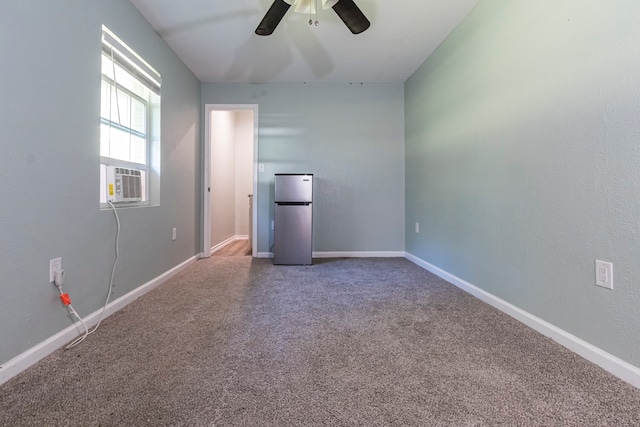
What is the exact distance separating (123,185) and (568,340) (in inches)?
106

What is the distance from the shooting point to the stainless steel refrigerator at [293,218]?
9.61 feet

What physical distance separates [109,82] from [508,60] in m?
2.53

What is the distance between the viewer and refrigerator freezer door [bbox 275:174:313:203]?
2.93 m

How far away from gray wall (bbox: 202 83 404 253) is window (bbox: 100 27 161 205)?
4.09 ft

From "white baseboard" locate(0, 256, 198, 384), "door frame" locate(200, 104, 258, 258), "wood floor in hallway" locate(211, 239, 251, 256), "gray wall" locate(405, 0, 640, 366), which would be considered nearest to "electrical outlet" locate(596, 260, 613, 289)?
"gray wall" locate(405, 0, 640, 366)

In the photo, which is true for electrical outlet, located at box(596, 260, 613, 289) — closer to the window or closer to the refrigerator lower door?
the refrigerator lower door

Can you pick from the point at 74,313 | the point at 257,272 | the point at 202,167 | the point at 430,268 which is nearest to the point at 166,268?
the point at 257,272

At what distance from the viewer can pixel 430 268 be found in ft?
8.65

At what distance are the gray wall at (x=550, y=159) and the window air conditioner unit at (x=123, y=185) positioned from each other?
249 centimetres

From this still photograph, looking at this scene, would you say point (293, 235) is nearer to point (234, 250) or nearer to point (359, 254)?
point (359, 254)

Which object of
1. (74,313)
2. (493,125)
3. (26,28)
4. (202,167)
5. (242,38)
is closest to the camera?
(26,28)

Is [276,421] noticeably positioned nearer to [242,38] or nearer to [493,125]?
[493,125]

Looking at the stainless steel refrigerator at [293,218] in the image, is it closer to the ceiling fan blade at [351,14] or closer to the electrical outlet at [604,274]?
the ceiling fan blade at [351,14]

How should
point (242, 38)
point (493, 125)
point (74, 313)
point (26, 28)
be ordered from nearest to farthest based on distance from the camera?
point (26, 28), point (74, 313), point (493, 125), point (242, 38)
